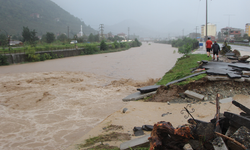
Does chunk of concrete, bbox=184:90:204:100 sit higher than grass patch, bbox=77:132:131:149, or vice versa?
chunk of concrete, bbox=184:90:204:100

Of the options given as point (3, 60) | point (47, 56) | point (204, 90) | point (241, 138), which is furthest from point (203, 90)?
point (47, 56)

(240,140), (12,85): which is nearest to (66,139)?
(240,140)

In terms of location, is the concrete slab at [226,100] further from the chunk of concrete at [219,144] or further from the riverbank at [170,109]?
the chunk of concrete at [219,144]

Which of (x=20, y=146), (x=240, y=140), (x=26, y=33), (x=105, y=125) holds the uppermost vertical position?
(x=26, y=33)

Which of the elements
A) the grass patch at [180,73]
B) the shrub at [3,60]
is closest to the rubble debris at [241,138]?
the grass patch at [180,73]

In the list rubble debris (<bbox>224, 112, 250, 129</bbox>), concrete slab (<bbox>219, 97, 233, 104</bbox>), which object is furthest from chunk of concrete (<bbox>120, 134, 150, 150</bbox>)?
concrete slab (<bbox>219, 97, 233, 104</bbox>)

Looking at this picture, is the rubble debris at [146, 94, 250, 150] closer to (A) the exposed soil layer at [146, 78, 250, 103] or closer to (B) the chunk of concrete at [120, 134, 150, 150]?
(B) the chunk of concrete at [120, 134, 150, 150]

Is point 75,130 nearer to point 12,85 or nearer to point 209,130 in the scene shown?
point 209,130

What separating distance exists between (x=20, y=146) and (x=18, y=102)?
203 inches

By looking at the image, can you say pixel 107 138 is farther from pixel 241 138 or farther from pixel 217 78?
pixel 217 78

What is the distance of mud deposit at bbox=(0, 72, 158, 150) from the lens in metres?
6.60

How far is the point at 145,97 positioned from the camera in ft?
27.5

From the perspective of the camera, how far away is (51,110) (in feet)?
30.7

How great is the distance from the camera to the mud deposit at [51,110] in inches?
260
